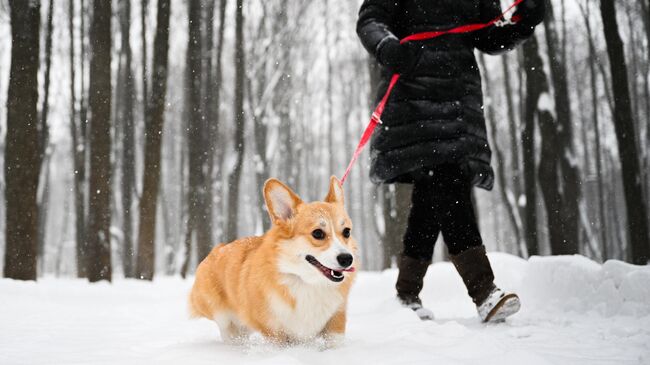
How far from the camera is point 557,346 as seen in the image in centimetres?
259

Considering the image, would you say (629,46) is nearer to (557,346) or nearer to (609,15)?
(609,15)

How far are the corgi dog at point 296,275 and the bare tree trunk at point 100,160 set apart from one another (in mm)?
6493

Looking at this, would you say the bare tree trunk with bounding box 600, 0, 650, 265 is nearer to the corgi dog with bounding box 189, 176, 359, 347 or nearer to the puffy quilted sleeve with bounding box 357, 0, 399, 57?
the puffy quilted sleeve with bounding box 357, 0, 399, 57

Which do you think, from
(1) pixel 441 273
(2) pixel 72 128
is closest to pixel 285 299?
(1) pixel 441 273

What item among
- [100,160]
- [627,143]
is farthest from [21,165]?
[627,143]

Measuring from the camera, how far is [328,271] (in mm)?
2695

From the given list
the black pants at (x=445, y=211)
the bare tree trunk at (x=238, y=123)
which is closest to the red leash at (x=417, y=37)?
the black pants at (x=445, y=211)

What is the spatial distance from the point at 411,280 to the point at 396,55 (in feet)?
5.16

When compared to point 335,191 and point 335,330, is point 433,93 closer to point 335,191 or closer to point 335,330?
point 335,191

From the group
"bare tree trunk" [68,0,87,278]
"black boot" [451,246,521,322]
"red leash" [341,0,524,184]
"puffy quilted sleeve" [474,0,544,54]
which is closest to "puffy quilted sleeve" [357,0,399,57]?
"red leash" [341,0,524,184]

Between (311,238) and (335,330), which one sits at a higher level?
(311,238)

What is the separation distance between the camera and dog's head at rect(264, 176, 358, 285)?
8.74ft

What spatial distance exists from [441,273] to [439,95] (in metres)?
2.26

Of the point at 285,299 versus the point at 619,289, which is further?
the point at 619,289
